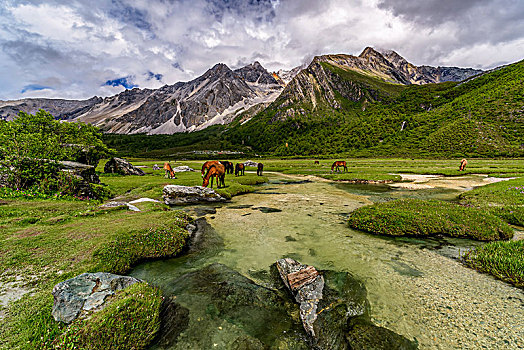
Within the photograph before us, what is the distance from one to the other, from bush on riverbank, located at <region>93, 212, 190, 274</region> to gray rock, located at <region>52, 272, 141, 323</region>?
2.22 metres

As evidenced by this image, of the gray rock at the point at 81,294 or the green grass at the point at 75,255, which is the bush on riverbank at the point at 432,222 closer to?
the green grass at the point at 75,255

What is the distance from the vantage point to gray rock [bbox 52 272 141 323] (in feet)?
17.1

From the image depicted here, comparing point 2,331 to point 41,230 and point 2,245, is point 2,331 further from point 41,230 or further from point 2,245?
point 41,230

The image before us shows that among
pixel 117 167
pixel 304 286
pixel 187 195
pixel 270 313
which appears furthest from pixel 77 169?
pixel 117 167

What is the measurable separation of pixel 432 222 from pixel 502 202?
10.7 meters

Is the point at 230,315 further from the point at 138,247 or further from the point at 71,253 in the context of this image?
the point at 71,253

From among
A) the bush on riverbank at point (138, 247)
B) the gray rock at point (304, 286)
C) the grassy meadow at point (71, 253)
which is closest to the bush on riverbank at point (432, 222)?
the grassy meadow at point (71, 253)

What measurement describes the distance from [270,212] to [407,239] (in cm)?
1011

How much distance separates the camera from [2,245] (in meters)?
8.33

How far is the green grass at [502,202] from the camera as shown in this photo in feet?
45.5

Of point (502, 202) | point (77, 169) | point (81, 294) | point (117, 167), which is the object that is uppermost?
point (77, 169)

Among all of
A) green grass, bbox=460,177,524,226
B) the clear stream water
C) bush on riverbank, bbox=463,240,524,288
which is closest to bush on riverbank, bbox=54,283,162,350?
the clear stream water

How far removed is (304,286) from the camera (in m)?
7.51

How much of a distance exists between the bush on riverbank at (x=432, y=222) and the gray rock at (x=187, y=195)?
15.0m
